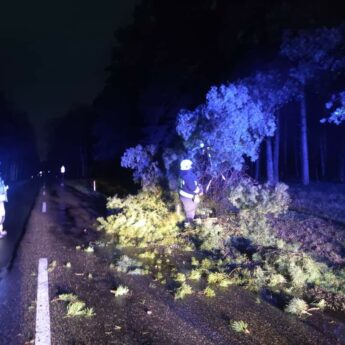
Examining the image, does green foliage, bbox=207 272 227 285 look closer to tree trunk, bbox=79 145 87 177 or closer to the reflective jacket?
the reflective jacket

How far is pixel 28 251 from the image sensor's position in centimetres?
909

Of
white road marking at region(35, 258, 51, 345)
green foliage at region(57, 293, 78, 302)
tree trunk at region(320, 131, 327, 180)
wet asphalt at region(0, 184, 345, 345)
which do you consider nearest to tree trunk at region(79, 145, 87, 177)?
tree trunk at region(320, 131, 327, 180)

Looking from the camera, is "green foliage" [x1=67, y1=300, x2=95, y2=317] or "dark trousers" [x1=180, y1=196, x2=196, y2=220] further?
"dark trousers" [x1=180, y1=196, x2=196, y2=220]

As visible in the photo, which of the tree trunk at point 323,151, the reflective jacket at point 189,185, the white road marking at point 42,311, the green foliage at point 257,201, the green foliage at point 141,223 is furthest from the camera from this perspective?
the tree trunk at point 323,151

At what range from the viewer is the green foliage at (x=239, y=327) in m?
4.77

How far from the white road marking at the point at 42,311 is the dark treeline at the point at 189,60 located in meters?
8.57

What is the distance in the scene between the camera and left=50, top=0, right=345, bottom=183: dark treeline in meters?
13.4

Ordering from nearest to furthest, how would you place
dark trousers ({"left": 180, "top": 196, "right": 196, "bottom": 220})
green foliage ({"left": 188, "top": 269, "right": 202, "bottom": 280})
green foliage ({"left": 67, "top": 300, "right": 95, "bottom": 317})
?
green foliage ({"left": 67, "top": 300, "right": 95, "bottom": 317}), green foliage ({"left": 188, "top": 269, "right": 202, "bottom": 280}), dark trousers ({"left": 180, "top": 196, "right": 196, "bottom": 220})

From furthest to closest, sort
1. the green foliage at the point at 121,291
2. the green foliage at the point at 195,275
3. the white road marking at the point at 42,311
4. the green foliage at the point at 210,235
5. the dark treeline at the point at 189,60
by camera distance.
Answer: the dark treeline at the point at 189,60 < the green foliage at the point at 210,235 < the green foliage at the point at 195,275 < the green foliage at the point at 121,291 < the white road marking at the point at 42,311

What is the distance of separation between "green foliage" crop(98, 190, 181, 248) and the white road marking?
2877 mm

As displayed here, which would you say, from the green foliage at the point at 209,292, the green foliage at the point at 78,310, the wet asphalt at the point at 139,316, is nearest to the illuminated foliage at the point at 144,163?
the wet asphalt at the point at 139,316

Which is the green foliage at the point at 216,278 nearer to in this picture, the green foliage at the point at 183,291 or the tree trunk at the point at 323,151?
the green foliage at the point at 183,291

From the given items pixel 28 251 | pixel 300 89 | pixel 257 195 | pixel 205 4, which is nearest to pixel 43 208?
pixel 28 251

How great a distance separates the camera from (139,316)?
17.1 ft
